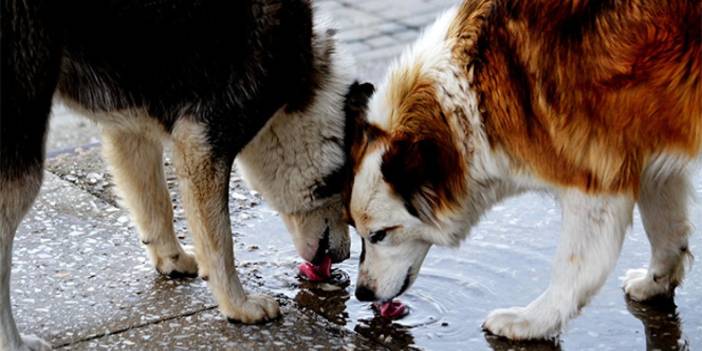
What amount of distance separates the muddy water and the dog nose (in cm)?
10

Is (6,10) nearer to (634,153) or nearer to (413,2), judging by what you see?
(634,153)

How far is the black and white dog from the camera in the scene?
4.45m

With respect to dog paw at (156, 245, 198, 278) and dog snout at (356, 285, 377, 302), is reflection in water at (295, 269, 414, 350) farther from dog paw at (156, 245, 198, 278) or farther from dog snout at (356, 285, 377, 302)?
dog paw at (156, 245, 198, 278)

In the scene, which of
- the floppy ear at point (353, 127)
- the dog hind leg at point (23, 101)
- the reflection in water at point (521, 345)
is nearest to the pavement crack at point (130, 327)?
the dog hind leg at point (23, 101)

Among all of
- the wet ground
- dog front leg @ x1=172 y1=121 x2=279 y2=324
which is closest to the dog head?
the wet ground

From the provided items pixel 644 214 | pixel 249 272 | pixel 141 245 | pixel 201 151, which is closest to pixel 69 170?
pixel 141 245

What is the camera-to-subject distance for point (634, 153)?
4.49 meters

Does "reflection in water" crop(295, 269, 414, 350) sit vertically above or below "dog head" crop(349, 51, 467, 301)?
below

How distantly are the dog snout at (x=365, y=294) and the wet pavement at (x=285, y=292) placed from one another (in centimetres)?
10

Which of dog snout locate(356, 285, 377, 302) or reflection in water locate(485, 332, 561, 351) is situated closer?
reflection in water locate(485, 332, 561, 351)

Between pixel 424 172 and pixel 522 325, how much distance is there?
0.67 meters

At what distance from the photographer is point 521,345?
4762 mm

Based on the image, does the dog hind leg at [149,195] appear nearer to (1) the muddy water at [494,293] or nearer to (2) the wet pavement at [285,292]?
(2) the wet pavement at [285,292]

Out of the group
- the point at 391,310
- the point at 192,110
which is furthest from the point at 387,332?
the point at 192,110
